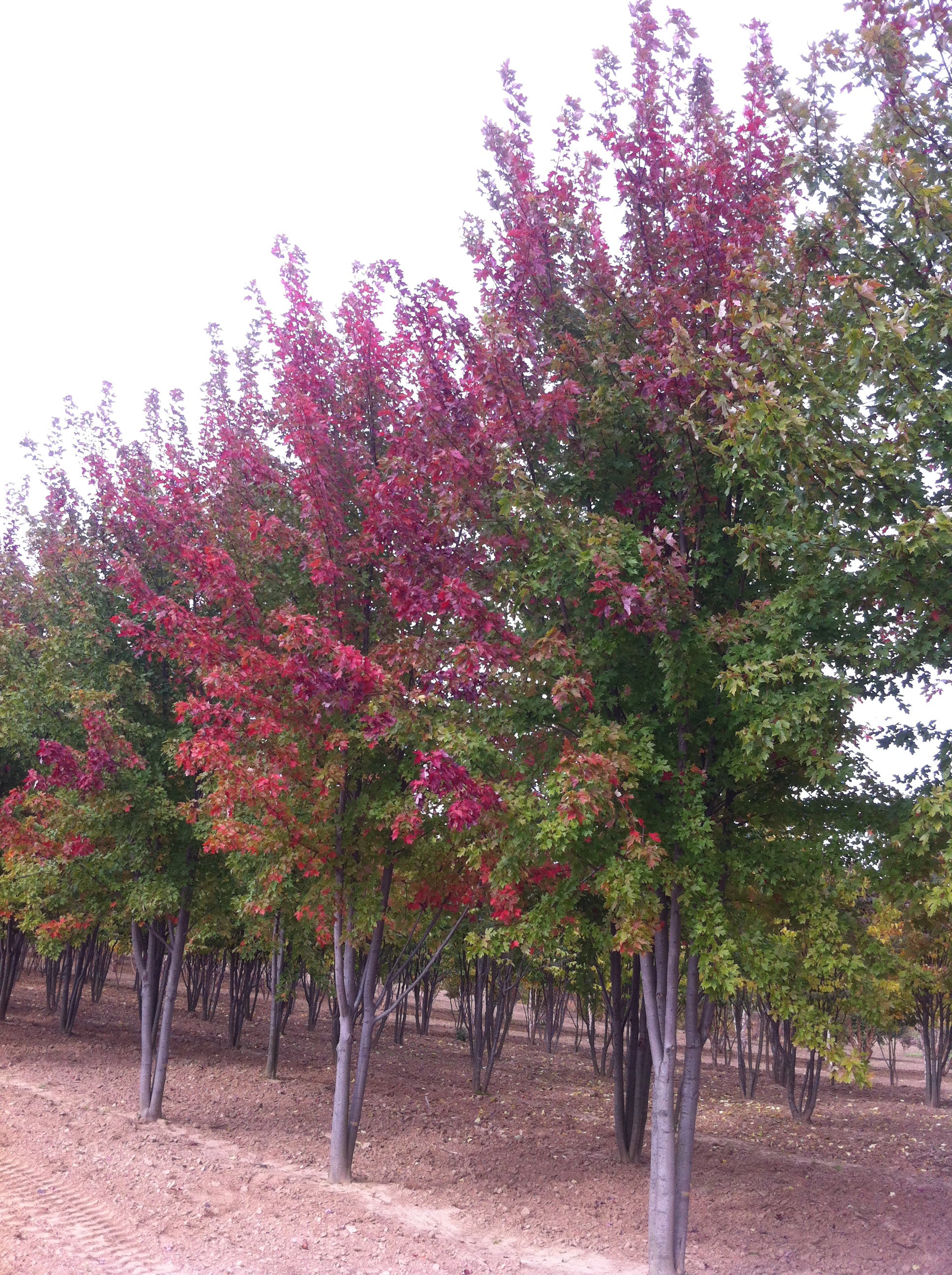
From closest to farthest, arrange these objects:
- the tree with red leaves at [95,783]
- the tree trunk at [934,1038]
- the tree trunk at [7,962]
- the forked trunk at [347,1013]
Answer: the forked trunk at [347,1013], the tree with red leaves at [95,783], the tree trunk at [7,962], the tree trunk at [934,1038]

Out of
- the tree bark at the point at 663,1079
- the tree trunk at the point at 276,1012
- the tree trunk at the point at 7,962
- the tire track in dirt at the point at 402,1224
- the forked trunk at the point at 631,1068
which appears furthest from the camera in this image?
the tree trunk at the point at 7,962

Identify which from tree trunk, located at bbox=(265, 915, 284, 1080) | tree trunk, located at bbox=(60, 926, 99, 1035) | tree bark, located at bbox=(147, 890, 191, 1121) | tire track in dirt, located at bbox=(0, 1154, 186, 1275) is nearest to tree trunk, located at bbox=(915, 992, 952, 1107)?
tree trunk, located at bbox=(265, 915, 284, 1080)

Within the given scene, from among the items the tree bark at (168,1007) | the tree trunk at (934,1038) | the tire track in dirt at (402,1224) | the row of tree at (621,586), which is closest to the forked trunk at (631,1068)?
the row of tree at (621,586)

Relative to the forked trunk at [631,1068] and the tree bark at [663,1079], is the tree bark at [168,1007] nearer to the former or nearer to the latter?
the forked trunk at [631,1068]

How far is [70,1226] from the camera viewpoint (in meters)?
6.71

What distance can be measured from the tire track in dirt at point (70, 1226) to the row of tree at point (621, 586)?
7.54ft

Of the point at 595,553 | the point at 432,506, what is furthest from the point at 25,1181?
the point at 595,553

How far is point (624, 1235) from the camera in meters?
7.81

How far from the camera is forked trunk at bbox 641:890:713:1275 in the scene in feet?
20.8

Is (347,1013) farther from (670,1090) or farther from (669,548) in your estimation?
(669,548)

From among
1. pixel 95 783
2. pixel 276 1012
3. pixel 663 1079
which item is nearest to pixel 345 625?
pixel 95 783

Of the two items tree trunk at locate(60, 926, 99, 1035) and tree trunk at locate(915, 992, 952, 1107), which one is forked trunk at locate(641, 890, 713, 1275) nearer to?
tree trunk at locate(60, 926, 99, 1035)

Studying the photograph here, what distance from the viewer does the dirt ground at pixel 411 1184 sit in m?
6.73

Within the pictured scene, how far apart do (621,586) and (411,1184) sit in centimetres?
691
